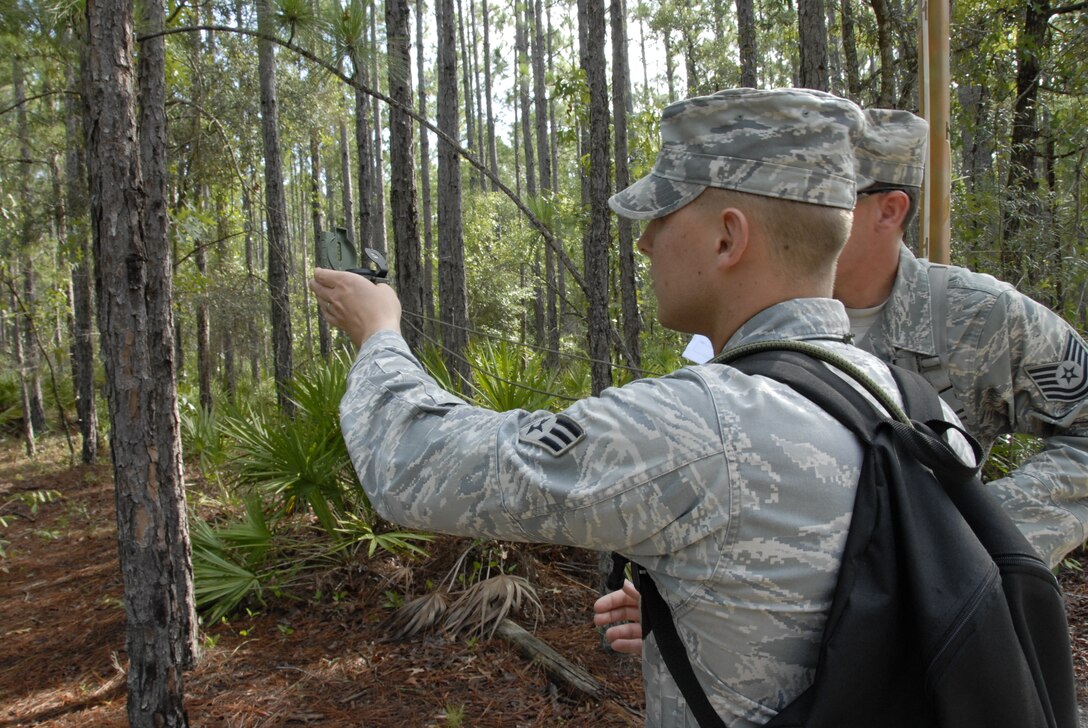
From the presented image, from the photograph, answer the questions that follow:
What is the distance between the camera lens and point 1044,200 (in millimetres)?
7055

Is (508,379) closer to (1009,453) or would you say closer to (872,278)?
(872,278)

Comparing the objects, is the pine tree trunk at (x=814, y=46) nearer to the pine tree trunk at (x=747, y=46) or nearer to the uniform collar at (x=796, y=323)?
the pine tree trunk at (x=747, y=46)

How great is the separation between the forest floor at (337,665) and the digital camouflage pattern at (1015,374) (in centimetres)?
256

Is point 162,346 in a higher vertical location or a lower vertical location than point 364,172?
lower

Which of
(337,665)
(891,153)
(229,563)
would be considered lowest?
(337,665)

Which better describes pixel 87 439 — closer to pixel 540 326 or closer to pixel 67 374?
pixel 67 374

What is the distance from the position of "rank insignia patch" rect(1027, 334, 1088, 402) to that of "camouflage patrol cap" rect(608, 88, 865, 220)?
106 cm

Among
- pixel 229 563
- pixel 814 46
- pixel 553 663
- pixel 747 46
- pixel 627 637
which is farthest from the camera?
pixel 747 46

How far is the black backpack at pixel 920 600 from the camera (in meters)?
0.97

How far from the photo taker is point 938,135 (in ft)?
9.93

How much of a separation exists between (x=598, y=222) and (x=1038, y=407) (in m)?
2.79

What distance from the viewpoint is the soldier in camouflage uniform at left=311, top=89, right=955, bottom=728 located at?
102 cm

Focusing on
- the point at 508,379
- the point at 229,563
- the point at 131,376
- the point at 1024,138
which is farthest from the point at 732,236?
the point at 1024,138

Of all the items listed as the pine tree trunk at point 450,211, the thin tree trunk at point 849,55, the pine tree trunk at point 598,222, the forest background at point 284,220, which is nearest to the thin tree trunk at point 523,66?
the forest background at point 284,220
